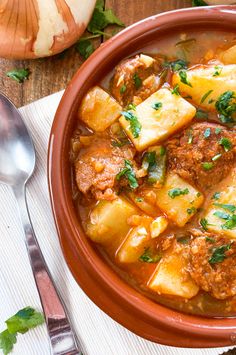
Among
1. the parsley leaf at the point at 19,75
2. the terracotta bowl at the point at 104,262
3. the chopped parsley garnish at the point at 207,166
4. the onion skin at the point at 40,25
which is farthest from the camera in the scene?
the parsley leaf at the point at 19,75

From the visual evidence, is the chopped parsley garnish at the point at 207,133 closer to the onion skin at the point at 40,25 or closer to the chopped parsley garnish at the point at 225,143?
the chopped parsley garnish at the point at 225,143

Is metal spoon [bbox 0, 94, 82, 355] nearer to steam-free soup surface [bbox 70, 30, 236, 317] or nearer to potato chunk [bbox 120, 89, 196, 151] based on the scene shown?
steam-free soup surface [bbox 70, 30, 236, 317]

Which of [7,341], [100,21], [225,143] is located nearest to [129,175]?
[225,143]

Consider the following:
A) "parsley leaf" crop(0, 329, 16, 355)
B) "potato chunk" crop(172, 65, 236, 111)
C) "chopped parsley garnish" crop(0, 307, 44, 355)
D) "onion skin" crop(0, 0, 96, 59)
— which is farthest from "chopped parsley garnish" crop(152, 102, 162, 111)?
"parsley leaf" crop(0, 329, 16, 355)

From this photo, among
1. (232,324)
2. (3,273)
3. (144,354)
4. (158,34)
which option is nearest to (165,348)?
(144,354)

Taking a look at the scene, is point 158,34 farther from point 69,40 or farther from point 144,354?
point 144,354

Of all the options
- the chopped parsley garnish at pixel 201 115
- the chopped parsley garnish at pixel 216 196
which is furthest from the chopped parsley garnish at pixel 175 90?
the chopped parsley garnish at pixel 216 196
